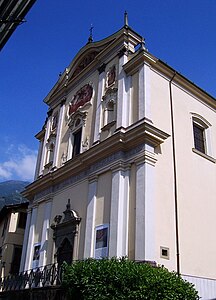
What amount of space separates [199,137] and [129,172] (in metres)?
5.46

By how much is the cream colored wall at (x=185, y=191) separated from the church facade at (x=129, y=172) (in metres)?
0.04

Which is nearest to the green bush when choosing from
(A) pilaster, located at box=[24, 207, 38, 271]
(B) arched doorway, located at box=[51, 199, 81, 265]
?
(B) arched doorway, located at box=[51, 199, 81, 265]

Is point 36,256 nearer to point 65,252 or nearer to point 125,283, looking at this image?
point 65,252

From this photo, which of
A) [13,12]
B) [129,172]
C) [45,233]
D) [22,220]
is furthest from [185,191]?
[22,220]

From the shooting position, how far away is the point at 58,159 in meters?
20.4

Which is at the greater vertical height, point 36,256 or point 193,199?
point 193,199

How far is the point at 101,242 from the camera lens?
14.1 metres

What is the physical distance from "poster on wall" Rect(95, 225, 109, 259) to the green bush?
8.72 feet

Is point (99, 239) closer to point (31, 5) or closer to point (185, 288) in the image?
point (185, 288)

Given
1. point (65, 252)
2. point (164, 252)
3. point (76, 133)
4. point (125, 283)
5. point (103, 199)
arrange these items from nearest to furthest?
point (125, 283), point (164, 252), point (103, 199), point (65, 252), point (76, 133)

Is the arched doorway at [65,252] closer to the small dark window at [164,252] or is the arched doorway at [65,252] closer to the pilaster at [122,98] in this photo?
the small dark window at [164,252]

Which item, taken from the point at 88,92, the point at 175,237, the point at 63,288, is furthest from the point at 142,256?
the point at 88,92

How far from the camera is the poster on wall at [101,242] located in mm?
13885

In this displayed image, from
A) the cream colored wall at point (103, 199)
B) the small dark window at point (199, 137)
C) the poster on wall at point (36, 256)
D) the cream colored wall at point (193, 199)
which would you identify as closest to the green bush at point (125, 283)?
the cream colored wall at point (193, 199)
